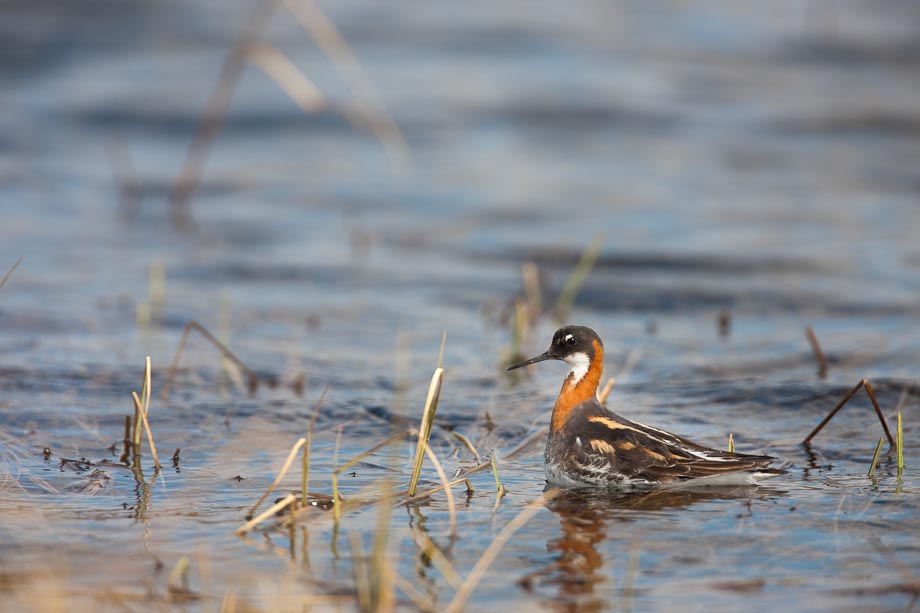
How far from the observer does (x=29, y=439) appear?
6586 millimetres

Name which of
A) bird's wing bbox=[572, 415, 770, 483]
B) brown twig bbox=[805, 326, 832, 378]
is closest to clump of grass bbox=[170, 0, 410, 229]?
brown twig bbox=[805, 326, 832, 378]

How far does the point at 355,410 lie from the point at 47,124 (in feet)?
37.2

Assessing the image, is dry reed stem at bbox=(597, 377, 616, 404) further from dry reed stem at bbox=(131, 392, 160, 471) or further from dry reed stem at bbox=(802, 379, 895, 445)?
dry reed stem at bbox=(131, 392, 160, 471)

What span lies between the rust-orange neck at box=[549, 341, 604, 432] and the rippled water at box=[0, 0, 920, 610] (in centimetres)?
35

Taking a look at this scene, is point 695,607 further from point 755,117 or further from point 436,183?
point 755,117

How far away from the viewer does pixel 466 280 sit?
11195 mm

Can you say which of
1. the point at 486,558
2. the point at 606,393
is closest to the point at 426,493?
the point at 486,558

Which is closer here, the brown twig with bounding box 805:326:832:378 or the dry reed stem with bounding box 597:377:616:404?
the dry reed stem with bounding box 597:377:616:404

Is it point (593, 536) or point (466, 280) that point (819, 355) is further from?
point (466, 280)

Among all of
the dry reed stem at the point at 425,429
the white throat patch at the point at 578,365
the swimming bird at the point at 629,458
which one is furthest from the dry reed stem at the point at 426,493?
the white throat patch at the point at 578,365

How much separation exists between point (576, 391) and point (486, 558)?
7.19 feet

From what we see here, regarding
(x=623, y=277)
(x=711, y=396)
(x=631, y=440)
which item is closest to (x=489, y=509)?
(x=631, y=440)

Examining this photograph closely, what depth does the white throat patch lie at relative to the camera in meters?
6.72

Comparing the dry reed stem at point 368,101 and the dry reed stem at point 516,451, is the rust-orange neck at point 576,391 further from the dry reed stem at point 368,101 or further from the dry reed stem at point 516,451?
the dry reed stem at point 368,101
